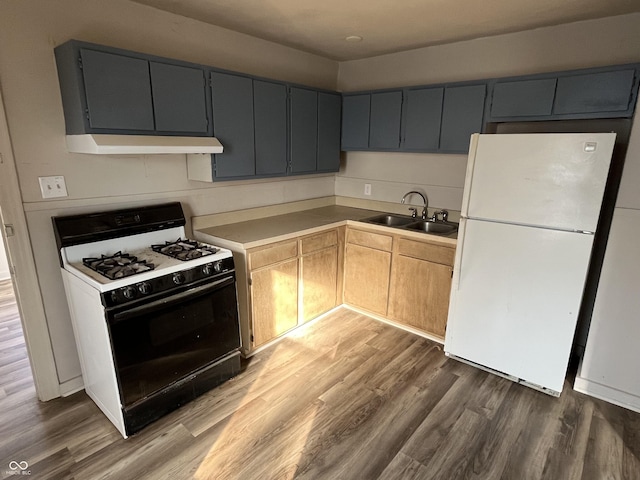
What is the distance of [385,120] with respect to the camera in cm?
328

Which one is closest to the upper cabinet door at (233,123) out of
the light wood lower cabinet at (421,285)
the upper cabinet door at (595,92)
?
the light wood lower cabinet at (421,285)

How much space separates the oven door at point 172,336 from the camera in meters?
1.89

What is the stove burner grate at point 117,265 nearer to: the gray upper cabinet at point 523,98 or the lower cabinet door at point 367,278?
the lower cabinet door at point 367,278

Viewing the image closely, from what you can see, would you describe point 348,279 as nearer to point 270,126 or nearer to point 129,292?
point 270,126

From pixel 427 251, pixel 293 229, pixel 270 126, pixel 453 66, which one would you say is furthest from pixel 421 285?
pixel 453 66

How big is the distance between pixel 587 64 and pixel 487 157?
42.3 inches

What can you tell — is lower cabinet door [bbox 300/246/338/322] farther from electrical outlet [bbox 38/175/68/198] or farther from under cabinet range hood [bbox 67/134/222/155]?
electrical outlet [bbox 38/175/68/198]

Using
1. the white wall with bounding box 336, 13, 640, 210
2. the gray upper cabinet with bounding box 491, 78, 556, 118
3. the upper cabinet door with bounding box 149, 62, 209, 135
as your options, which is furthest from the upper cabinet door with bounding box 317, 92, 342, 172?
the gray upper cabinet with bounding box 491, 78, 556, 118

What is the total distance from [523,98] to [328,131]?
164 centimetres

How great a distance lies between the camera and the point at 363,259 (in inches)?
129

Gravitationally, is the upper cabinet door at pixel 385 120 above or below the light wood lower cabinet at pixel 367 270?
above

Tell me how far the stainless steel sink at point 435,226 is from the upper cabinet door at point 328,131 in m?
0.98

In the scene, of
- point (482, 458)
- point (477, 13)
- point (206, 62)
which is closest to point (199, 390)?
point (482, 458)

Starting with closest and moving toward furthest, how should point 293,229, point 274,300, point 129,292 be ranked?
point 129,292 < point 274,300 < point 293,229
